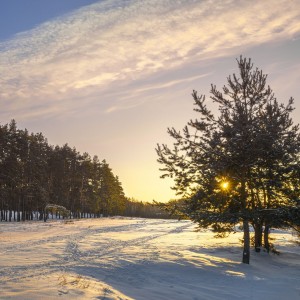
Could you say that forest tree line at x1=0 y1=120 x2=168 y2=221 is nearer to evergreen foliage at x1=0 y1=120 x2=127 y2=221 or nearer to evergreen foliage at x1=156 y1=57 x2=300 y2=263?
evergreen foliage at x1=0 y1=120 x2=127 y2=221

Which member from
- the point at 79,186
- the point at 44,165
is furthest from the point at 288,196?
the point at 79,186

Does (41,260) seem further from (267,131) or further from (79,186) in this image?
(79,186)

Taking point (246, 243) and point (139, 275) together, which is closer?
point (139, 275)

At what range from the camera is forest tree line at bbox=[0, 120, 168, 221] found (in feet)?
172

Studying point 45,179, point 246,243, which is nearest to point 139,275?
point 246,243

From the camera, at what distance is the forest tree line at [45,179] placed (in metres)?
52.4

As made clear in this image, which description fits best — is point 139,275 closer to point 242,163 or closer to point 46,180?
point 242,163

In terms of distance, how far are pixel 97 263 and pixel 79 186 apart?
207ft

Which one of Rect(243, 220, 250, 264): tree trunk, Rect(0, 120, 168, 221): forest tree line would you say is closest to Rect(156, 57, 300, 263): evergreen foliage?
Rect(243, 220, 250, 264): tree trunk

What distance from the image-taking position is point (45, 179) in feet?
206

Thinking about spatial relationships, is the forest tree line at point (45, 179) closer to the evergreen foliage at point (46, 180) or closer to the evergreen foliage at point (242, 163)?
the evergreen foliage at point (46, 180)

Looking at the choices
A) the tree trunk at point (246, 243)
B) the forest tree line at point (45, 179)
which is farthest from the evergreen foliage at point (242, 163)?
the forest tree line at point (45, 179)

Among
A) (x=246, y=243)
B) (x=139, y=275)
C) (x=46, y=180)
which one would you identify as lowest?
(x=139, y=275)

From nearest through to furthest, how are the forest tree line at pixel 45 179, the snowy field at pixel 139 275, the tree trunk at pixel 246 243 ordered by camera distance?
the snowy field at pixel 139 275, the tree trunk at pixel 246 243, the forest tree line at pixel 45 179
